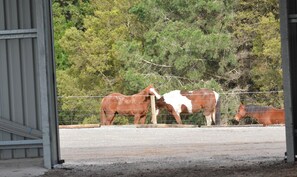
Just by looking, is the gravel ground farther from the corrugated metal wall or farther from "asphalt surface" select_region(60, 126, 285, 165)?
the corrugated metal wall

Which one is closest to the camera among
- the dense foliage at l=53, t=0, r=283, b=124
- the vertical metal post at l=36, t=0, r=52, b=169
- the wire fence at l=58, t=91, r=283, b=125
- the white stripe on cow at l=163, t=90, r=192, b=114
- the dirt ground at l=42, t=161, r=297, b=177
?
the dirt ground at l=42, t=161, r=297, b=177

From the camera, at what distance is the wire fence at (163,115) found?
94.5 ft

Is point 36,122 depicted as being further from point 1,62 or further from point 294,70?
point 294,70

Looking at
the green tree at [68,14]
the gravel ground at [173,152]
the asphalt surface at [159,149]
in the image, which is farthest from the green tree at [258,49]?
the gravel ground at [173,152]

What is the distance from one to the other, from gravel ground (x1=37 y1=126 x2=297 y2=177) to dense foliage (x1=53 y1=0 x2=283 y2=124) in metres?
7.71

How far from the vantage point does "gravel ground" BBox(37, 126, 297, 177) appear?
1160 centimetres

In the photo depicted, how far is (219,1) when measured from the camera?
1222 inches

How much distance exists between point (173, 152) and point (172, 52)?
1513 cm

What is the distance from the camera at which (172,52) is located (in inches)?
1185

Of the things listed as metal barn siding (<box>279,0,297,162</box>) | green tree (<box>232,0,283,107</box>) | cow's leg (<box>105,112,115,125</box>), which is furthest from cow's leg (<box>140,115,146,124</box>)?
metal barn siding (<box>279,0,297,162</box>)

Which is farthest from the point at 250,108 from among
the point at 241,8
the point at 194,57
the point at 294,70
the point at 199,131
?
the point at 294,70

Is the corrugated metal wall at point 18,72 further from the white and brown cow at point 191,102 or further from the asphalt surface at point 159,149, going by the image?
the white and brown cow at point 191,102

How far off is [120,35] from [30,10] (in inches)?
746

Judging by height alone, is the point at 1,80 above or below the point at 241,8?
below
